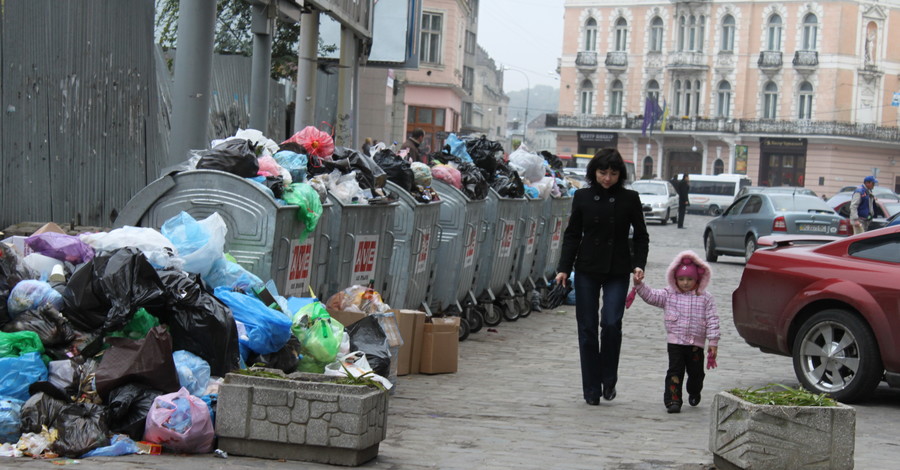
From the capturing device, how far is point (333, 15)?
18391 millimetres

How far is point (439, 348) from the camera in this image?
33.1ft

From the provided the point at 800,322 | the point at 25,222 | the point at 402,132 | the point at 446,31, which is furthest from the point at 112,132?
the point at 446,31

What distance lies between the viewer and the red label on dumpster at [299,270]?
8.89 meters

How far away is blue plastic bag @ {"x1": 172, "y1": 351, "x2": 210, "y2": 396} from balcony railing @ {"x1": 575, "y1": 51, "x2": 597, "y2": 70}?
7910 cm

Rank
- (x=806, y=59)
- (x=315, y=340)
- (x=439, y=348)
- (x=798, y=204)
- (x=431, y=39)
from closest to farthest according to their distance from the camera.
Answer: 1. (x=315, y=340)
2. (x=439, y=348)
3. (x=798, y=204)
4. (x=431, y=39)
5. (x=806, y=59)

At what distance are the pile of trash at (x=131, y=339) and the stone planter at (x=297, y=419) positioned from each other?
0.68 ft

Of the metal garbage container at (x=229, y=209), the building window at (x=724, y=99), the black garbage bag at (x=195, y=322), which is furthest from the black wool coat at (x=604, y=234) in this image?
the building window at (x=724, y=99)

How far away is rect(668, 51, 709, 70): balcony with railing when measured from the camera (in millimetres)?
80188

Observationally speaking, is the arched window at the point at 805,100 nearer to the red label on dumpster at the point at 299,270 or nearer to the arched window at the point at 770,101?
the arched window at the point at 770,101

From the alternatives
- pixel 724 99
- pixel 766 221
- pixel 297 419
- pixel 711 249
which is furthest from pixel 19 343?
pixel 724 99

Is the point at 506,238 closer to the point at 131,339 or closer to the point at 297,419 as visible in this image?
the point at 131,339

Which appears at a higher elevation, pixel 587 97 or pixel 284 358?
pixel 587 97

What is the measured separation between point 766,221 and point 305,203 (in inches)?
676

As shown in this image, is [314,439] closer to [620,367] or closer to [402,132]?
[620,367]
